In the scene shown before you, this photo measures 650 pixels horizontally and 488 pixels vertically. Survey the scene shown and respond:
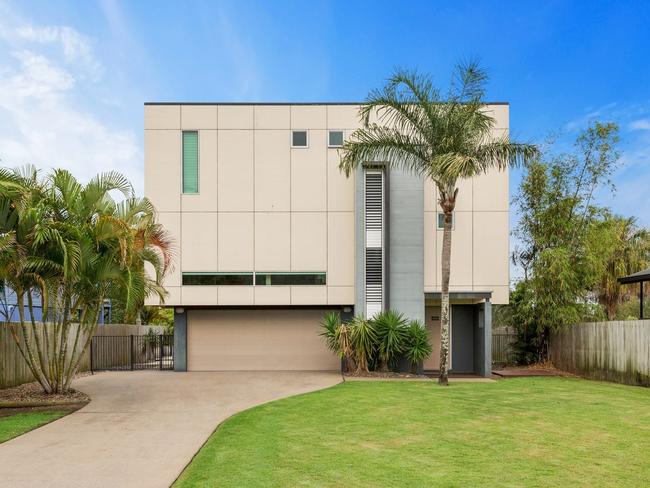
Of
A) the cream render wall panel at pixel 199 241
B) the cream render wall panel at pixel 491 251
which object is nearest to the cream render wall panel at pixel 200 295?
the cream render wall panel at pixel 199 241

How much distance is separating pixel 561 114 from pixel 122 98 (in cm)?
1692

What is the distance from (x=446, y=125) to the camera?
15727 millimetres

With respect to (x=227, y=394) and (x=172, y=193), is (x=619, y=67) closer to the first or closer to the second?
(x=172, y=193)

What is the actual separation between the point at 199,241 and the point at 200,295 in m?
1.95

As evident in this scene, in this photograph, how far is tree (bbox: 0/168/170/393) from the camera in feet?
39.5

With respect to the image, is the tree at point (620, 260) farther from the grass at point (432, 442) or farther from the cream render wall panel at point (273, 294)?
the cream render wall panel at point (273, 294)

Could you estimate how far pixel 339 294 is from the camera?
67.1 feet

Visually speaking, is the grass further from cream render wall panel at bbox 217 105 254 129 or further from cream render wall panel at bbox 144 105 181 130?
cream render wall panel at bbox 144 105 181 130

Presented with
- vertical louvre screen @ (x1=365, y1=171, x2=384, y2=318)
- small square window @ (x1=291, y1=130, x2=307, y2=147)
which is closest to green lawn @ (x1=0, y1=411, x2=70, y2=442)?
vertical louvre screen @ (x1=365, y1=171, x2=384, y2=318)

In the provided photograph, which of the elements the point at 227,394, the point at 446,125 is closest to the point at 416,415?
the point at 227,394

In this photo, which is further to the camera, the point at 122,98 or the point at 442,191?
the point at 122,98

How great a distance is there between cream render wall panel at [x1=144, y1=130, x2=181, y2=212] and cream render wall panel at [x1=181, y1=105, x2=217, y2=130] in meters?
0.60

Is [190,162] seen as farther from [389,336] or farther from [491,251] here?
[491,251]

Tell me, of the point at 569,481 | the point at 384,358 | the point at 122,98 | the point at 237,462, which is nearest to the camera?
the point at 569,481
